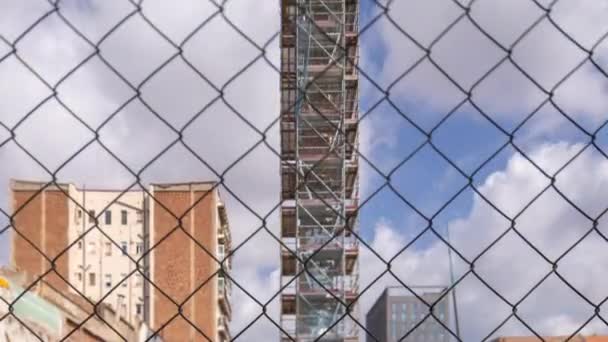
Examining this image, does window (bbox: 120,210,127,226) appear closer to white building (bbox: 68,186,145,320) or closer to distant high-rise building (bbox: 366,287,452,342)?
white building (bbox: 68,186,145,320)

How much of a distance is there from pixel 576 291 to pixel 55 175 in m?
1.11

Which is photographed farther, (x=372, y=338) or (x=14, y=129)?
(x=372, y=338)

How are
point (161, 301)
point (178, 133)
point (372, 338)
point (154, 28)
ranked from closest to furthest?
point (154, 28) → point (178, 133) → point (372, 338) → point (161, 301)

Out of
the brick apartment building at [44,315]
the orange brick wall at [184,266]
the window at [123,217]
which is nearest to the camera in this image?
the brick apartment building at [44,315]

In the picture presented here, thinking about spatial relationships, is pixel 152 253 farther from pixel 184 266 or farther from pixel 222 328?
pixel 222 328

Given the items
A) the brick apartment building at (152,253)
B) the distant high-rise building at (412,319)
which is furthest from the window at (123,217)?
the distant high-rise building at (412,319)

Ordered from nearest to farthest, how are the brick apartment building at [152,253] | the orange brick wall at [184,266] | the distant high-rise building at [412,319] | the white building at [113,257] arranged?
the distant high-rise building at [412,319], the brick apartment building at [152,253], the orange brick wall at [184,266], the white building at [113,257]

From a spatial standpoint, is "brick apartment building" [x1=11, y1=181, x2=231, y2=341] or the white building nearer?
"brick apartment building" [x1=11, y1=181, x2=231, y2=341]

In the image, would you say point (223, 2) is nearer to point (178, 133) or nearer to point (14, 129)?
point (178, 133)

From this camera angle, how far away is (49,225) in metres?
37.3

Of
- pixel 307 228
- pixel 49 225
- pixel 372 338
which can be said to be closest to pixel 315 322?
pixel 307 228

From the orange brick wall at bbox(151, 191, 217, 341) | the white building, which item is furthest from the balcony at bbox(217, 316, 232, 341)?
the white building

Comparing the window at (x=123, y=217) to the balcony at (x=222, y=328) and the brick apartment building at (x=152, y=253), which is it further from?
the balcony at (x=222, y=328)

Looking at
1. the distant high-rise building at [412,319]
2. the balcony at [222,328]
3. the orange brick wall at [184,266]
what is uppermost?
the orange brick wall at [184,266]
